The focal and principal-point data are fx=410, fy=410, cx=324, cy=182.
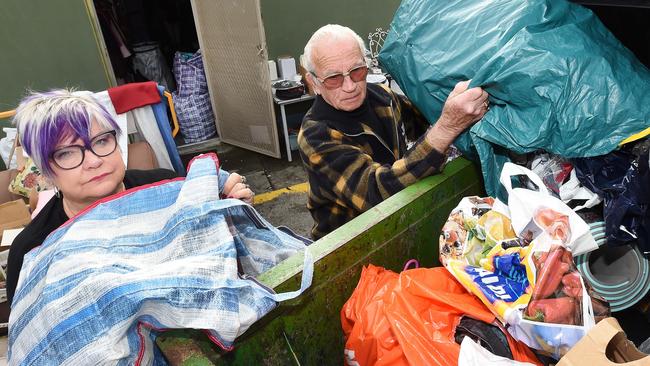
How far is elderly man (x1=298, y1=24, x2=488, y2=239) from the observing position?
1.73 m

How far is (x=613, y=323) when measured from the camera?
957 mm

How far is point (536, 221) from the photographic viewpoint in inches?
51.2

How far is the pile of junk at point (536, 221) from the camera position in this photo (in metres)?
1.16

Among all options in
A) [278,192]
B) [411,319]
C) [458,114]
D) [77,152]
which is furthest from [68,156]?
[278,192]

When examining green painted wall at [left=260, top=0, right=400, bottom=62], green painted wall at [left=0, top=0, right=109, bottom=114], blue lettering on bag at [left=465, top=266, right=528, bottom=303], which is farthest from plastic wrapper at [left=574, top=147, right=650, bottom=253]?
green painted wall at [left=0, top=0, right=109, bottom=114]

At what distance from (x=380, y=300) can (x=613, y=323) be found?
631mm

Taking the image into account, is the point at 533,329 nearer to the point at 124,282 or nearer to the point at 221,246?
the point at 221,246

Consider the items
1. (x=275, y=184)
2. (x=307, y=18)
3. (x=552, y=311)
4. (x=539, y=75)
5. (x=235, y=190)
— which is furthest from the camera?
(x=307, y=18)

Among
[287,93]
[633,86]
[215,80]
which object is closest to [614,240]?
[633,86]

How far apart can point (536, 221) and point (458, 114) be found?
492 mm

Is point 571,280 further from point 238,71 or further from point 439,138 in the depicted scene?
point 238,71

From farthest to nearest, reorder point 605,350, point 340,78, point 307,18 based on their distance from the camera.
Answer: point 307,18, point 340,78, point 605,350

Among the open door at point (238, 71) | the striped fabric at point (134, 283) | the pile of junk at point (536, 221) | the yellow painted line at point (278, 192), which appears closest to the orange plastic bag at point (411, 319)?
the pile of junk at point (536, 221)

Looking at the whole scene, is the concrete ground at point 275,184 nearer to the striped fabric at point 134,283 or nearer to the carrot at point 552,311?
the striped fabric at point 134,283
